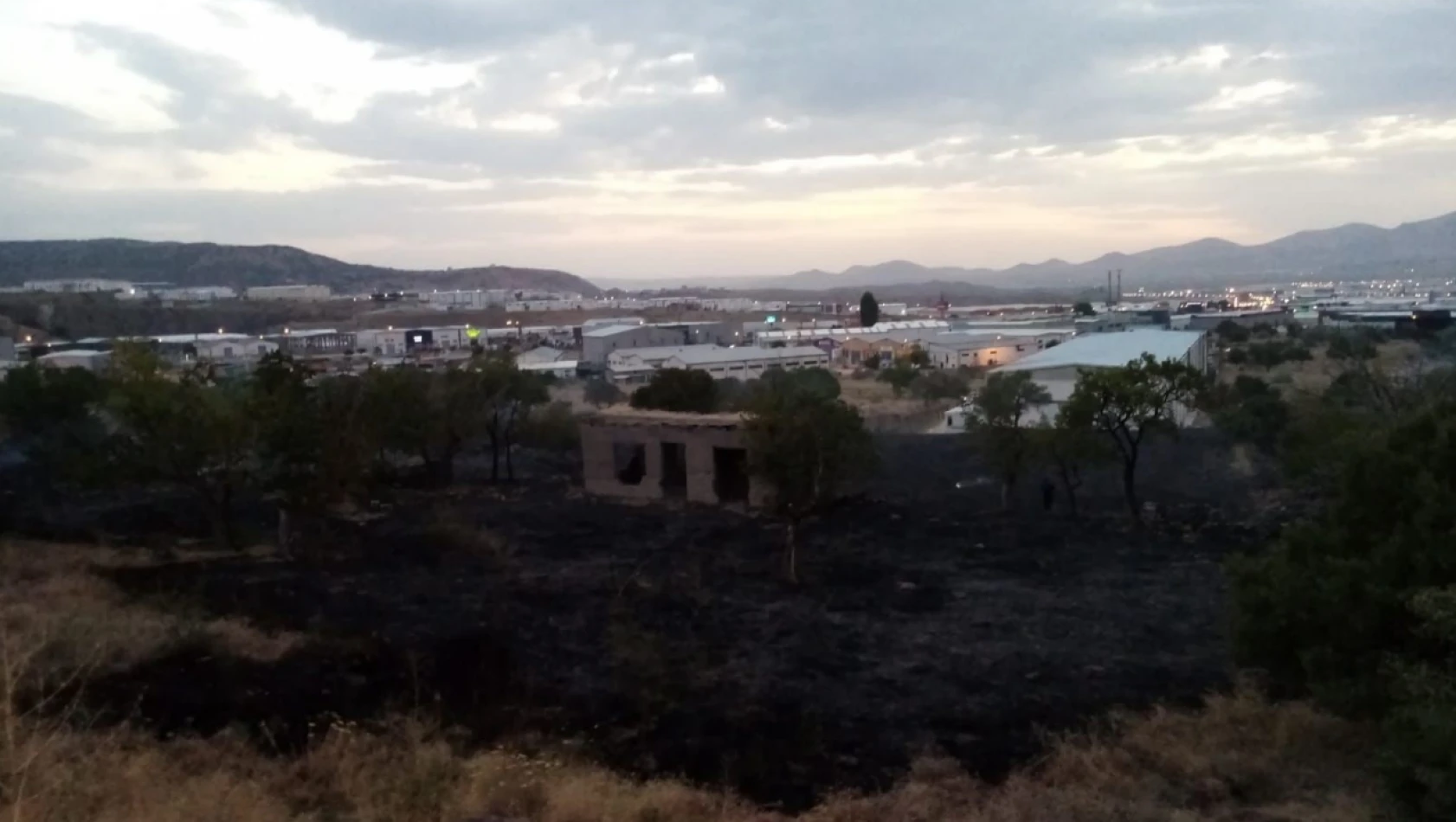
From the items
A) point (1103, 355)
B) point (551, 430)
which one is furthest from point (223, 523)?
point (1103, 355)

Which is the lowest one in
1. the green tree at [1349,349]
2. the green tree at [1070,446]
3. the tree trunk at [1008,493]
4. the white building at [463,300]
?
the tree trunk at [1008,493]

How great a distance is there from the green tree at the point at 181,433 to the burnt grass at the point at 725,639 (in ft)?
5.52

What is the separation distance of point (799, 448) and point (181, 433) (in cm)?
1067

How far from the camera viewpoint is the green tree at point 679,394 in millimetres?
30281

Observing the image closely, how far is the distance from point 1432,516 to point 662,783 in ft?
21.8

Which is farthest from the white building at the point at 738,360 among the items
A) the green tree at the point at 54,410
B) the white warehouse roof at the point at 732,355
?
the green tree at the point at 54,410

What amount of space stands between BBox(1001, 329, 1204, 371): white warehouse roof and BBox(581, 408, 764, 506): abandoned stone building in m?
19.5

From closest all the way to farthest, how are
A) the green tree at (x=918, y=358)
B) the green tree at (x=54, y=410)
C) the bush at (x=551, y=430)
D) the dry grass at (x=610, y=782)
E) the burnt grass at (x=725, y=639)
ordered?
the dry grass at (x=610, y=782) < the burnt grass at (x=725, y=639) < the green tree at (x=54, y=410) < the bush at (x=551, y=430) < the green tree at (x=918, y=358)

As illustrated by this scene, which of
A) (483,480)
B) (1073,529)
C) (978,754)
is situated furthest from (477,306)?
(978,754)

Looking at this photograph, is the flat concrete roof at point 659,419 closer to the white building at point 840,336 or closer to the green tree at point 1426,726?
the green tree at point 1426,726

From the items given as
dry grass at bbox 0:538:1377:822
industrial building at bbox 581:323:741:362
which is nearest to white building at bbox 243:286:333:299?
industrial building at bbox 581:323:741:362

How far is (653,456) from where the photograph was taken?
2558 centimetres

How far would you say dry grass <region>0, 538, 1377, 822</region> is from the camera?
7879 millimetres

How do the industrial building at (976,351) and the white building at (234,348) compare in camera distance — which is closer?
the white building at (234,348)
